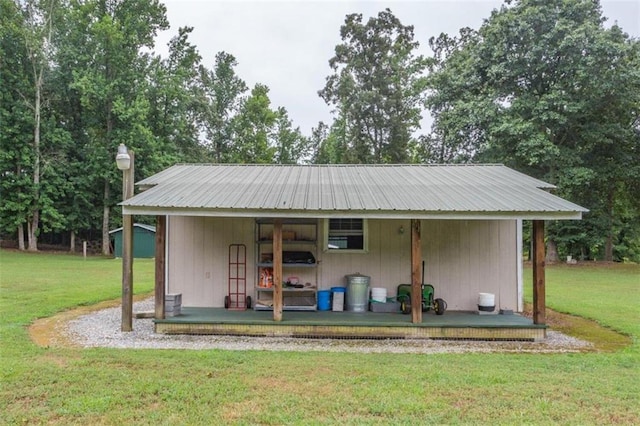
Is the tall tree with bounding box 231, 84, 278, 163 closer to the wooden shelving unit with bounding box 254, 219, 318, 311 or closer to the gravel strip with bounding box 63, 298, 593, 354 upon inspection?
the wooden shelving unit with bounding box 254, 219, 318, 311

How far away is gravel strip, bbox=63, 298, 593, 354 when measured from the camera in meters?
5.97

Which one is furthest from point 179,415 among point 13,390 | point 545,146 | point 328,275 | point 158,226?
point 545,146

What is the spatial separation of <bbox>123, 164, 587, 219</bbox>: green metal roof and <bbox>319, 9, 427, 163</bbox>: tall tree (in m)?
17.7

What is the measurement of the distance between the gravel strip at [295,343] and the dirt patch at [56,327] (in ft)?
0.40

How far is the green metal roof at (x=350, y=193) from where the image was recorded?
6371 millimetres

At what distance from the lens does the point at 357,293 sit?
784cm

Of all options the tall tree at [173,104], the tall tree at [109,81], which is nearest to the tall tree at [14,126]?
the tall tree at [109,81]

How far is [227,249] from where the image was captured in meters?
8.33

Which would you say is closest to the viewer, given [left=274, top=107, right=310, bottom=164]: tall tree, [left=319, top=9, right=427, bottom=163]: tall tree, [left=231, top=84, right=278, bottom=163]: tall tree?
[left=319, top=9, right=427, bottom=163]: tall tree

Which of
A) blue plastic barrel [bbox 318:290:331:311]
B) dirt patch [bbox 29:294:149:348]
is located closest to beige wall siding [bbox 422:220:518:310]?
blue plastic barrel [bbox 318:290:331:311]

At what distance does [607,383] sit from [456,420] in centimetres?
203

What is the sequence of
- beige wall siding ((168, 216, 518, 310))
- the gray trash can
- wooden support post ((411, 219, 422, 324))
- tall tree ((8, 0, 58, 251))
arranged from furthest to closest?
1. tall tree ((8, 0, 58, 251))
2. beige wall siding ((168, 216, 518, 310))
3. the gray trash can
4. wooden support post ((411, 219, 422, 324))

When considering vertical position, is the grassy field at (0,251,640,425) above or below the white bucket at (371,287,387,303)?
below

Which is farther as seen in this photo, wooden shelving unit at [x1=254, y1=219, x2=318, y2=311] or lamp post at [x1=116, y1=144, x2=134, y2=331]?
wooden shelving unit at [x1=254, y1=219, x2=318, y2=311]
